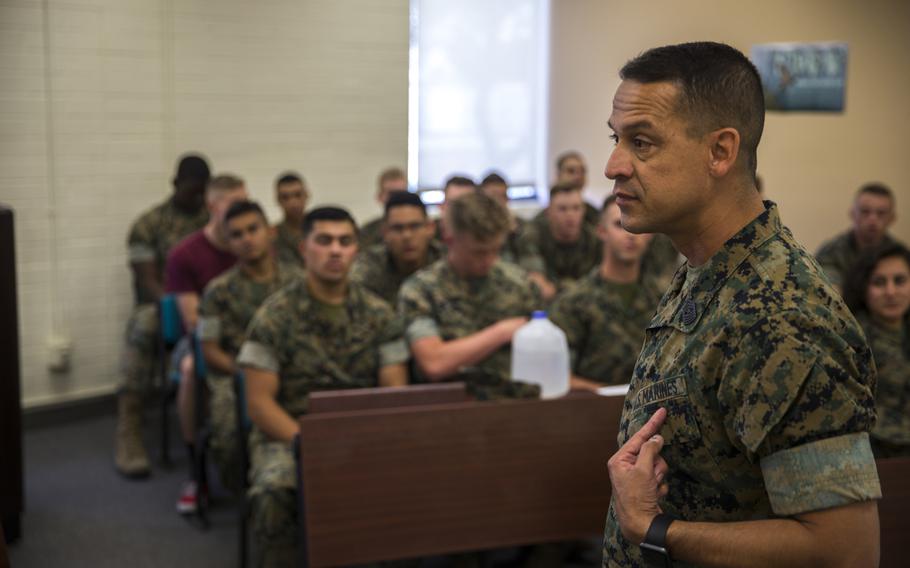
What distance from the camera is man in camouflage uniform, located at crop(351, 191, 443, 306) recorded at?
4574mm

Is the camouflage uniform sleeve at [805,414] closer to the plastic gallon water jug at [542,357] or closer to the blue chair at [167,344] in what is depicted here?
the plastic gallon water jug at [542,357]

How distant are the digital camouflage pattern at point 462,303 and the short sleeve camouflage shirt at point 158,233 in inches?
87.6

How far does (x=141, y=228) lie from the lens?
5605mm

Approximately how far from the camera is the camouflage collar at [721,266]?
1.31 m

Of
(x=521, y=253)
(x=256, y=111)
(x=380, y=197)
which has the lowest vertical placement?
(x=521, y=253)

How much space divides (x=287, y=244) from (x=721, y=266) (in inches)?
A: 181

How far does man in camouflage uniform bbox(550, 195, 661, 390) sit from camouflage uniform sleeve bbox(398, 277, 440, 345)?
0.47 m

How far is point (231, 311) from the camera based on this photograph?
426 cm

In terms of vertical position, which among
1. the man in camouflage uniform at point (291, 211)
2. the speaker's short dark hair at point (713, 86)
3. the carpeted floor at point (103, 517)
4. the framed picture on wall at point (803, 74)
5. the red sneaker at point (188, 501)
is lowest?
the carpeted floor at point (103, 517)

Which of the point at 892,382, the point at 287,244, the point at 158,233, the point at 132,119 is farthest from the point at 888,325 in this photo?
the point at 132,119

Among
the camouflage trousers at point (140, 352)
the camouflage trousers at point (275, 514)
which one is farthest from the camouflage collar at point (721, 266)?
the camouflage trousers at point (140, 352)

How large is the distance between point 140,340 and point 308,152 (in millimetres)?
1863

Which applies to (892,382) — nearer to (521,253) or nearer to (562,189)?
(521,253)

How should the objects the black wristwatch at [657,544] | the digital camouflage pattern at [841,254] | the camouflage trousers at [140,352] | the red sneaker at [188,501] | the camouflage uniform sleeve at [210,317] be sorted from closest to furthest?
the black wristwatch at [657,544] < the camouflage uniform sleeve at [210,317] < the red sneaker at [188,501] < the camouflage trousers at [140,352] < the digital camouflage pattern at [841,254]
